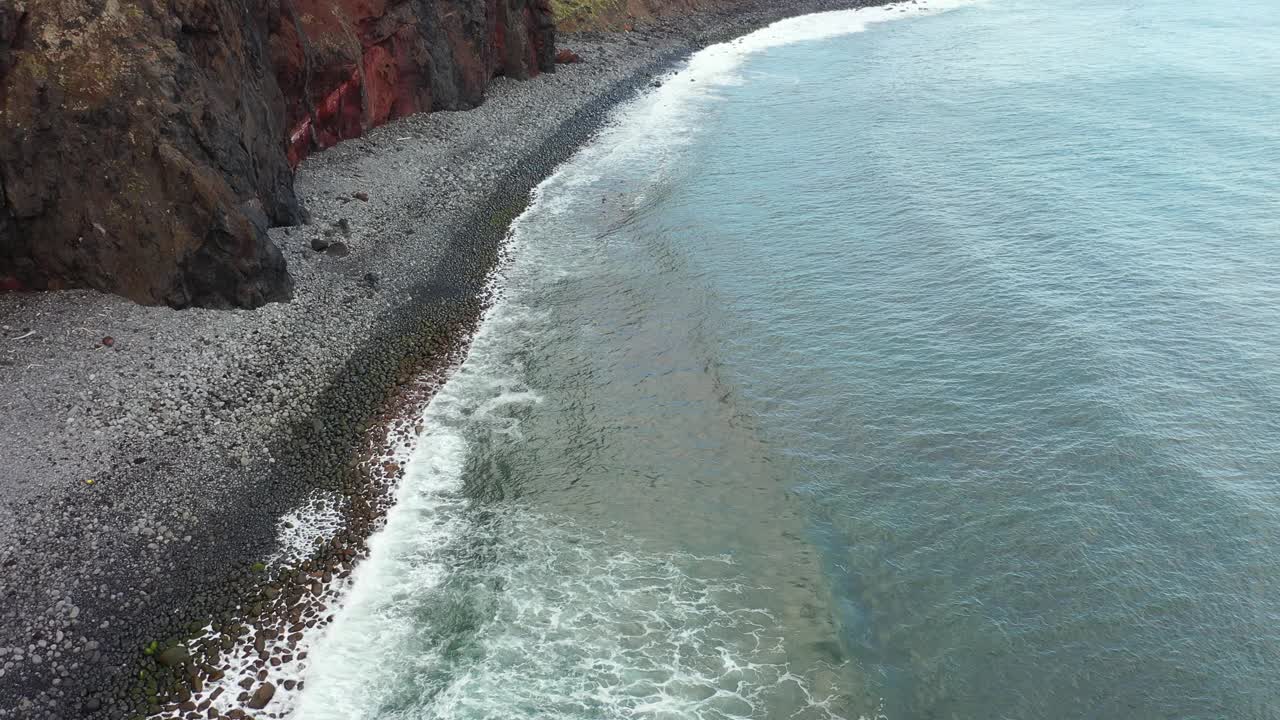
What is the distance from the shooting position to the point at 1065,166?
167ft

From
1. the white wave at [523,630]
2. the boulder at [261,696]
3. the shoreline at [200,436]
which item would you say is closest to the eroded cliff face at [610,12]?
the shoreline at [200,436]

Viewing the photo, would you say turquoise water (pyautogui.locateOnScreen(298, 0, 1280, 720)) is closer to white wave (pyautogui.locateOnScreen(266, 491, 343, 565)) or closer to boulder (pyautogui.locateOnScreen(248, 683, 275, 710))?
boulder (pyautogui.locateOnScreen(248, 683, 275, 710))

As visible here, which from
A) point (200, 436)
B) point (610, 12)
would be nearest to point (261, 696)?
point (200, 436)

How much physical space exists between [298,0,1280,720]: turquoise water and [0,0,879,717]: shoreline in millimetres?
2397

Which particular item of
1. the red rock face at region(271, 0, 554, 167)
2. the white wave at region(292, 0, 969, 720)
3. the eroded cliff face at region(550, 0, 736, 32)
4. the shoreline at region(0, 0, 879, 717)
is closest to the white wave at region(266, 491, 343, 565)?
the shoreline at region(0, 0, 879, 717)

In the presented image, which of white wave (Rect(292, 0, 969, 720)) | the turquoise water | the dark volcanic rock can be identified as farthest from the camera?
the dark volcanic rock

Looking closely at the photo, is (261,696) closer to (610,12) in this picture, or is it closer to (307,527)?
(307,527)

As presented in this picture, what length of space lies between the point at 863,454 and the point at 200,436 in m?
22.4

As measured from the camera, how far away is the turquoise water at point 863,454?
2169cm

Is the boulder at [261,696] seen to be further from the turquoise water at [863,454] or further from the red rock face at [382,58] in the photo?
the red rock face at [382,58]

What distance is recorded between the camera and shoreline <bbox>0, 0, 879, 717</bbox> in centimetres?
2158

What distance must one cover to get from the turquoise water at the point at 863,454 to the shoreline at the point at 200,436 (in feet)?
7.87

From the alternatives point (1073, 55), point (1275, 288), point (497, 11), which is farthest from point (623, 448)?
point (1073, 55)

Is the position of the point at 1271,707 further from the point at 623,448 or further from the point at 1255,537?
the point at 623,448
